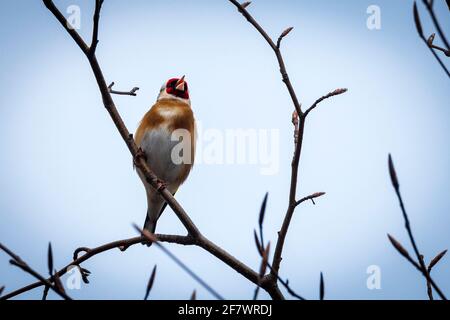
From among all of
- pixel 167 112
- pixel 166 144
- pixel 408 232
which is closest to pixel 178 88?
pixel 167 112

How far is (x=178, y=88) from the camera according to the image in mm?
5891

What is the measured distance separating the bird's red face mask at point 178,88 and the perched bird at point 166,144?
35 centimetres

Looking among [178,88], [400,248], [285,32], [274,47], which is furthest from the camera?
[178,88]

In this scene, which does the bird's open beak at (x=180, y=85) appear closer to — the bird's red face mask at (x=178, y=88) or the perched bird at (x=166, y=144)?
the bird's red face mask at (x=178, y=88)

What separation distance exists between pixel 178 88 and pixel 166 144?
3.79 ft

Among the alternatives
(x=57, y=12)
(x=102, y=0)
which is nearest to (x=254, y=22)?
(x=102, y=0)

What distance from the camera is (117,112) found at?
315 cm

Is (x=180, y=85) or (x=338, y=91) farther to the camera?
(x=180, y=85)

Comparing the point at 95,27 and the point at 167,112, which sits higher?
the point at 167,112

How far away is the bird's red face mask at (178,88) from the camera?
5.87 metres

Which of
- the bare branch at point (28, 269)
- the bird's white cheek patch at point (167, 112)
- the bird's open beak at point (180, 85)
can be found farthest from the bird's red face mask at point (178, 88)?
the bare branch at point (28, 269)

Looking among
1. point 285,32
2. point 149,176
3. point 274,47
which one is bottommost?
point 149,176

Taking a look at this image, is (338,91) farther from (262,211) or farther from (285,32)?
(262,211)
